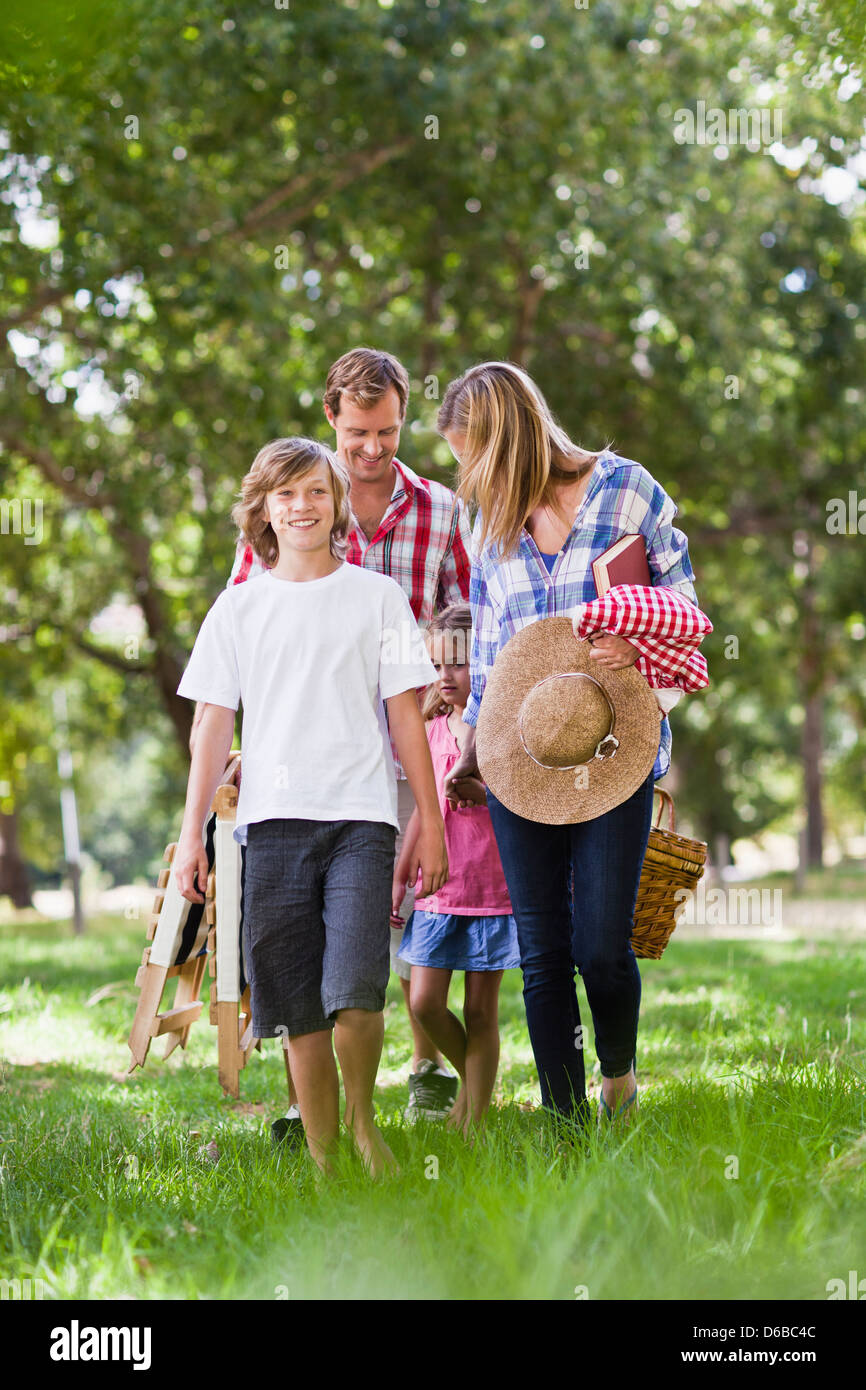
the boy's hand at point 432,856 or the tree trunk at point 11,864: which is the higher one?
the boy's hand at point 432,856

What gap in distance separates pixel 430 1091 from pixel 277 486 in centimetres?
217

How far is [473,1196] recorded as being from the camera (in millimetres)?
2889

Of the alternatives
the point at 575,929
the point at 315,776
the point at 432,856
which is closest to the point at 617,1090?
the point at 575,929

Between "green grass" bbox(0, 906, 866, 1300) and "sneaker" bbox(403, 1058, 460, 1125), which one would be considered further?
"sneaker" bbox(403, 1058, 460, 1125)

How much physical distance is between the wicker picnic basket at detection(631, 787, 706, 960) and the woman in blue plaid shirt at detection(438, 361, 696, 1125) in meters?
0.24

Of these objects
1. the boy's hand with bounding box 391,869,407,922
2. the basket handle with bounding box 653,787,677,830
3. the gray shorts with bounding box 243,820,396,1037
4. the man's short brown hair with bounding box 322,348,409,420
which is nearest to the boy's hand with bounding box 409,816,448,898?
the gray shorts with bounding box 243,820,396,1037

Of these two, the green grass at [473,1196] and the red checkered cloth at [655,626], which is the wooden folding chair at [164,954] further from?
the red checkered cloth at [655,626]

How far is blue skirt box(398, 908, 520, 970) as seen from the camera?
4121 mm

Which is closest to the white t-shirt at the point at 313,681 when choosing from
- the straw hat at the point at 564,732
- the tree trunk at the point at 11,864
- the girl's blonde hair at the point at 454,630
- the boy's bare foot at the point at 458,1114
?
the straw hat at the point at 564,732

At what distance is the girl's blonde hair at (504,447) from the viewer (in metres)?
3.56

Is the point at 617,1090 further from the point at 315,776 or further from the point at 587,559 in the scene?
the point at 587,559

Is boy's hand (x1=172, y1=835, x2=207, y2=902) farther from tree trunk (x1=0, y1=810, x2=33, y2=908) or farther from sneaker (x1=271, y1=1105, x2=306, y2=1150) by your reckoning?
tree trunk (x1=0, y1=810, x2=33, y2=908)

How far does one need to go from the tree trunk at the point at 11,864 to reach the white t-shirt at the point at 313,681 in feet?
70.5
